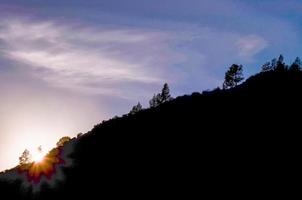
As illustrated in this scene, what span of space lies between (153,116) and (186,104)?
3.67 m

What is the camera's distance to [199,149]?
126ft

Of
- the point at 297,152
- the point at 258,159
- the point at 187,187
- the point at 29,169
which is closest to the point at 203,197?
the point at 187,187

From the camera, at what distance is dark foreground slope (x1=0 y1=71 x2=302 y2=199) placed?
33.2 meters

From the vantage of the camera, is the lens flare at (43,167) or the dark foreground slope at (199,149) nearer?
the dark foreground slope at (199,149)

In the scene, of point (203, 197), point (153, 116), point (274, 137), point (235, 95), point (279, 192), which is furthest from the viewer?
point (153, 116)

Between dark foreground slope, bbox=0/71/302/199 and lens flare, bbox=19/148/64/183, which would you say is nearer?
dark foreground slope, bbox=0/71/302/199

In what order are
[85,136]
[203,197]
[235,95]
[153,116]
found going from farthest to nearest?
[85,136] → [153,116] → [235,95] → [203,197]

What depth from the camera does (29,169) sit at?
55562mm

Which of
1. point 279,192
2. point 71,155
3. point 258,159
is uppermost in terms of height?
point 71,155

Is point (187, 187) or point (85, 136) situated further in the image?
point (85, 136)

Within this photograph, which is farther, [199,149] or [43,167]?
[43,167]

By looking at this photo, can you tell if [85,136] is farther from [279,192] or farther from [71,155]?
[279,192]

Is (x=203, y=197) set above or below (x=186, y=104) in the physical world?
below

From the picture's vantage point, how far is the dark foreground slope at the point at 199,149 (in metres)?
33.2
